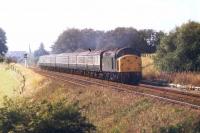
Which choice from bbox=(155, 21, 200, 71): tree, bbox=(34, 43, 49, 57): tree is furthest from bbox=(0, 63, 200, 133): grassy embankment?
bbox=(34, 43, 49, 57): tree

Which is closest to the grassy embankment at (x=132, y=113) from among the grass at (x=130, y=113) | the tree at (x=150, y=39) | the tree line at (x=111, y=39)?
the grass at (x=130, y=113)

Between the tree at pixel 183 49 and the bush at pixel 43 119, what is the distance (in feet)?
80.4

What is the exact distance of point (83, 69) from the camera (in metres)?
54.8

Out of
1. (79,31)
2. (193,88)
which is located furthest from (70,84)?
(79,31)

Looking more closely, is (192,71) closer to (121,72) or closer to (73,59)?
(121,72)

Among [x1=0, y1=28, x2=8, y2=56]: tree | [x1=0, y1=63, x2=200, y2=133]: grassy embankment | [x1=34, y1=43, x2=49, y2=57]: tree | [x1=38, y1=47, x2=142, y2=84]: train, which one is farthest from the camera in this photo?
[x1=34, y1=43, x2=49, y2=57]: tree

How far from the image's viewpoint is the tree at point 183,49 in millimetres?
43219

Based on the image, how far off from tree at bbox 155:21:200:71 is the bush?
80.4ft

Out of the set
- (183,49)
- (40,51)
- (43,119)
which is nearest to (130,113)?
(43,119)

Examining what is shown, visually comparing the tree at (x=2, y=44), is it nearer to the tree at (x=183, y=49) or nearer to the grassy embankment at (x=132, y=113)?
the tree at (x=183, y=49)

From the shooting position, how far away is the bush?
1781 centimetres

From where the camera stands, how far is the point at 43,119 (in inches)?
705

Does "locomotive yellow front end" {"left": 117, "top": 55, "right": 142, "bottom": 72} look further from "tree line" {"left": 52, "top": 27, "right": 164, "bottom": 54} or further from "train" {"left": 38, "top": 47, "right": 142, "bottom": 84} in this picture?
"tree line" {"left": 52, "top": 27, "right": 164, "bottom": 54}

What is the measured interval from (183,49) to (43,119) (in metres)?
27.8
